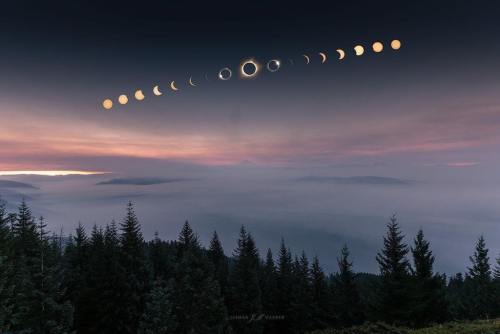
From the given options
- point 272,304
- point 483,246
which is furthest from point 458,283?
point 272,304

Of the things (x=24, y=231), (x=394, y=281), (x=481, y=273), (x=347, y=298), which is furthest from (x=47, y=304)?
(x=481, y=273)

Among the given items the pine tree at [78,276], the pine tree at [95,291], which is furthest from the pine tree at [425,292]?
the pine tree at [78,276]

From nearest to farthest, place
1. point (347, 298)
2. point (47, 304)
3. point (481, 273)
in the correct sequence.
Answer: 1. point (47, 304)
2. point (347, 298)
3. point (481, 273)

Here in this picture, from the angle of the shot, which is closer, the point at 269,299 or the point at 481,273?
the point at 269,299

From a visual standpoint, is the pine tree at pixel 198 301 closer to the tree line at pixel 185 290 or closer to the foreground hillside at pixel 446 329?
the tree line at pixel 185 290

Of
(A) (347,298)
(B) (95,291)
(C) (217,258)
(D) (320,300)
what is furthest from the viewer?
(C) (217,258)

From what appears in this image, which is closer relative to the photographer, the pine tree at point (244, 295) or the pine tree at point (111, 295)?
the pine tree at point (111, 295)

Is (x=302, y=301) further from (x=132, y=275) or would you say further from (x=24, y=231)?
(x=24, y=231)
